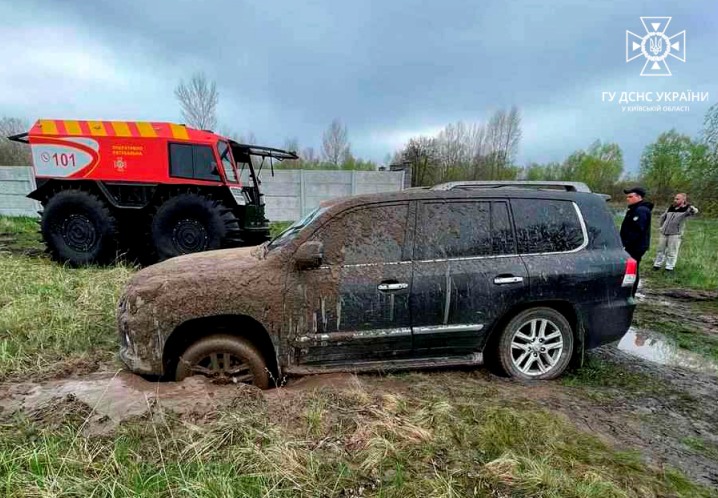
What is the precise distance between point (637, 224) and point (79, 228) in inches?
366

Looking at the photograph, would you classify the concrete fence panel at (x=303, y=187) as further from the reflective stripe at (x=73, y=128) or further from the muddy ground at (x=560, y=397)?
the muddy ground at (x=560, y=397)

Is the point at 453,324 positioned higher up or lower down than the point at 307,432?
higher up

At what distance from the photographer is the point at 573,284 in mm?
3139

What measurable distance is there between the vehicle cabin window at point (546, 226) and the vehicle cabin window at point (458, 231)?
0.13 meters

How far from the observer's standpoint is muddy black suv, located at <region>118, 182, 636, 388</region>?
2762 millimetres

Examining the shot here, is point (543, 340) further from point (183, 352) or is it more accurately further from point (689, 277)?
point (689, 277)

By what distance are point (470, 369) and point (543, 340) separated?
0.67 metres

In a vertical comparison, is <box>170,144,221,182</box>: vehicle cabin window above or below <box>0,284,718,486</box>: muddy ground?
above

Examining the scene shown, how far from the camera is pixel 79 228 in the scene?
22.0 feet

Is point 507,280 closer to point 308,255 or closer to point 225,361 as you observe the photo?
point 308,255

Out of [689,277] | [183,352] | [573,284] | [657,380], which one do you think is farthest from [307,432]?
[689,277]

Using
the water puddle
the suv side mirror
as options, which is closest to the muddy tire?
the water puddle

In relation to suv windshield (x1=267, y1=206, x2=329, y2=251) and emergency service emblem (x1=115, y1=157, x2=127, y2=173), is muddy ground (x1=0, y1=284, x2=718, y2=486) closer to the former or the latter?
suv windshield (x1=267, y1=206, x2=329, y2=251)

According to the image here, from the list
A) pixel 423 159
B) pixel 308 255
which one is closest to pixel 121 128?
pixel 308 255
